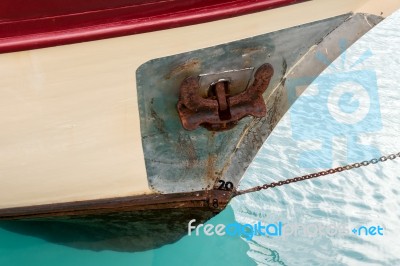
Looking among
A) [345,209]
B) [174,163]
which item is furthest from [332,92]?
[174,163]

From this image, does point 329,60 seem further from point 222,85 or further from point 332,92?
point 332,92

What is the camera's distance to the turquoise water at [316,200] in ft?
9.94

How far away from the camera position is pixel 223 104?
199cm

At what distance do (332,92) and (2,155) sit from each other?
359 centimetres

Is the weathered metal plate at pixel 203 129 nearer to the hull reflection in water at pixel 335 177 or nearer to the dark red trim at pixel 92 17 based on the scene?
the dark red trim at pixel 92 17

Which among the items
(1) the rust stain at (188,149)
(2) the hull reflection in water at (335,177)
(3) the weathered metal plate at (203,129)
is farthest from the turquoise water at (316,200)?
(1) the rust stain at (188,149)

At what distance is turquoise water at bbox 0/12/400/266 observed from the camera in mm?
3029

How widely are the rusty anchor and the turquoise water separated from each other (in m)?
0.27

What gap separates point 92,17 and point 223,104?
22.8 inches

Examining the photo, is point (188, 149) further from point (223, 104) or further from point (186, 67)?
point (186, 67)

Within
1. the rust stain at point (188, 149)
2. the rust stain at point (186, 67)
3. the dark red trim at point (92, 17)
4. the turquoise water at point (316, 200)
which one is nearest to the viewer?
the dark red trim at point (92, 17)

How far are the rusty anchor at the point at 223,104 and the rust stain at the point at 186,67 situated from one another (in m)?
0.08

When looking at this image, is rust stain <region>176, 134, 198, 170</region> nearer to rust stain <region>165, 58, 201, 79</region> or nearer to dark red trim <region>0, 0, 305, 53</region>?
rust stain <region>165, 58, 201, 79</region>

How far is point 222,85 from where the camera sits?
1.98 meters
